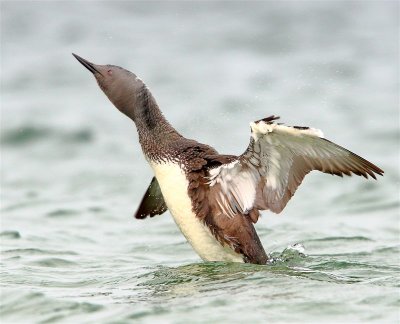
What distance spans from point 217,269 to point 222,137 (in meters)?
8.31

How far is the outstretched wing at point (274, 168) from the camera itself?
29.3 ft

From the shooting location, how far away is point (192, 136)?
688 inches

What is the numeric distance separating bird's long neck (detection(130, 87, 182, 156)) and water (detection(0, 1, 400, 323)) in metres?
1.23

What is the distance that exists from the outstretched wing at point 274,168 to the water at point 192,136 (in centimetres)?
63

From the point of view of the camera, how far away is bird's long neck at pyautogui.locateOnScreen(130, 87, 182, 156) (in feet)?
31.6

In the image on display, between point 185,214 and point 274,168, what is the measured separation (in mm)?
887

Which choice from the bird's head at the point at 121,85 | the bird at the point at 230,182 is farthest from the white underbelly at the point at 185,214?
the bird's head at the point at 121,85

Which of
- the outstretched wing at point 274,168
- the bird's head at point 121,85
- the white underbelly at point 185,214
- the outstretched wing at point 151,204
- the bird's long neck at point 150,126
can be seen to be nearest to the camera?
the outstretched wing at point 274,168

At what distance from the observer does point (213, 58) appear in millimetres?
23375

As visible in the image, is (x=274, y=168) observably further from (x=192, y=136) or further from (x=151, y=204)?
(x=192, y=136)

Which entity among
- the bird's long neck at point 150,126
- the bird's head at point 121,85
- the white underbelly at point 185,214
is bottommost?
the white underbelly at point 185,214

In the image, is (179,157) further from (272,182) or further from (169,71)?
(169,71)

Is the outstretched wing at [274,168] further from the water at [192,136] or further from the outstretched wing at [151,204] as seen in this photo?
A: the outstretched wing at [151,204]

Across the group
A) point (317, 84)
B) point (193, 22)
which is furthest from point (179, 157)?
point (193, 22)
